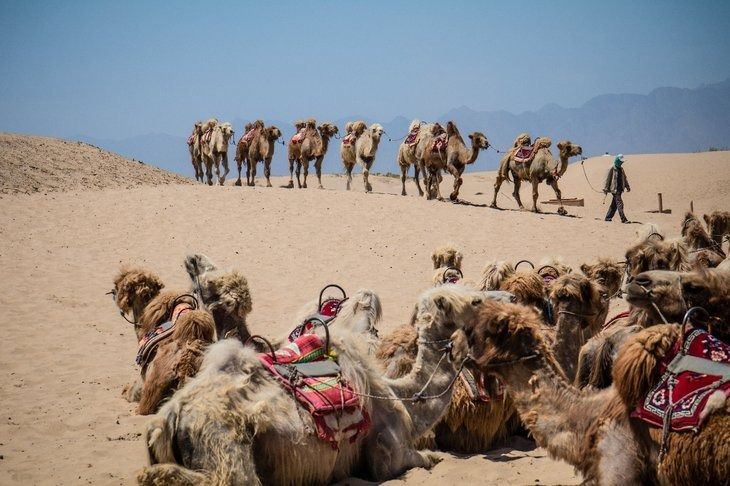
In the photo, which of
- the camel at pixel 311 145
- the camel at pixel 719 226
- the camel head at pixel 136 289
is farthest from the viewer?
the camel at pixel 311 145

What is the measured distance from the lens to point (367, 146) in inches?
917

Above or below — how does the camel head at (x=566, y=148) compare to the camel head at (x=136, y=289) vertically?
above

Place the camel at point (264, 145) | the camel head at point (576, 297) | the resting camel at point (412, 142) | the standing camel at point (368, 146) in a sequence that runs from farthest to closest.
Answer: the camel at point (264, 145)
the standing camel at point (368, 146)
the resting camel at point (412, 142)
the camel head at point (576, 297)

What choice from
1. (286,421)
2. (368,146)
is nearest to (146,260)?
(368,146)

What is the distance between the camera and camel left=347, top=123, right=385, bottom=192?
23203 mm

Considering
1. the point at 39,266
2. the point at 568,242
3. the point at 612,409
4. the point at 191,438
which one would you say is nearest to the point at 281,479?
the point at 191,438

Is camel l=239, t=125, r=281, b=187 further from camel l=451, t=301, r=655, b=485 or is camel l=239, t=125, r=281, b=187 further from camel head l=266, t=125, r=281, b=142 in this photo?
camel l=451, t=301, r=655, b=485

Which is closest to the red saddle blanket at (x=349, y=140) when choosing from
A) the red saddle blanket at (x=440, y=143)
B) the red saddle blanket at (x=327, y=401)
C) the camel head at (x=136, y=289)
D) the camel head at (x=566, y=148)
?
the red saddle blanket at (x=440, y=143)

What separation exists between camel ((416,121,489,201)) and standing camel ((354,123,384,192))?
2163mm

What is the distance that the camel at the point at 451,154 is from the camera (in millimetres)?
20375

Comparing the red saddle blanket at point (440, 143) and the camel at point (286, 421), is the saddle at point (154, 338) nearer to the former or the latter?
the camel at point (286, 421)

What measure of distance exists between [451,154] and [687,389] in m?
17.6

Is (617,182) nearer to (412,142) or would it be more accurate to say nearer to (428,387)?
(412,142)

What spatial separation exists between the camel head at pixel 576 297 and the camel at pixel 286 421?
44.3 inches
